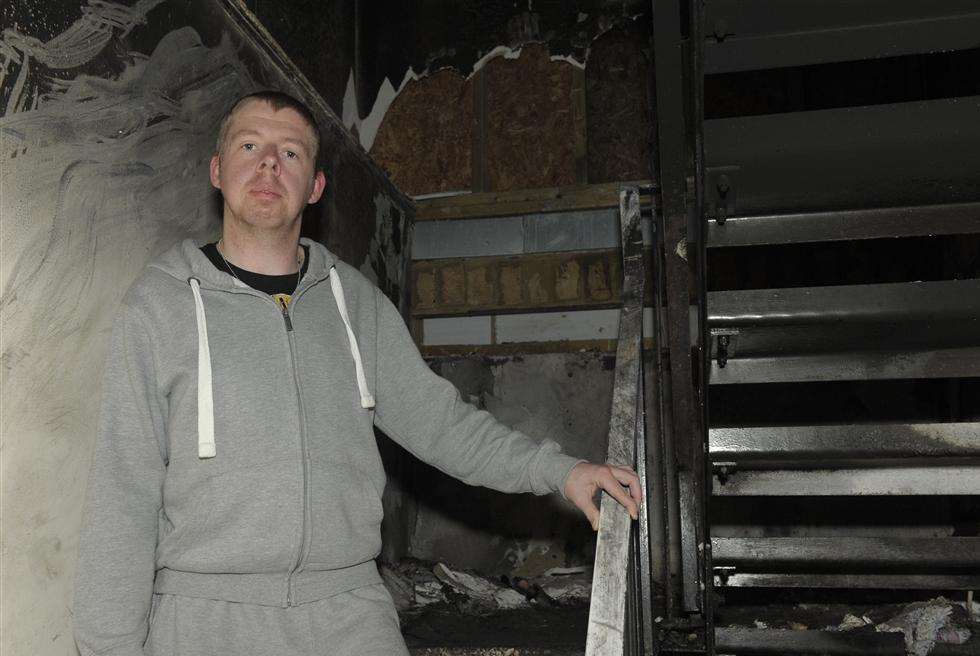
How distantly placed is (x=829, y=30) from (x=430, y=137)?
153 inches

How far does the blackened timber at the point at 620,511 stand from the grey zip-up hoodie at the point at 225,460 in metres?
0.15

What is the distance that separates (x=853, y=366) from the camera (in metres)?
3.00

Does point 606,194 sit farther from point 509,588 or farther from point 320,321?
point 320,321

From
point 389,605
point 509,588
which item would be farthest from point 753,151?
point 509,588

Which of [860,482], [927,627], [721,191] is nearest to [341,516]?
[721,191]

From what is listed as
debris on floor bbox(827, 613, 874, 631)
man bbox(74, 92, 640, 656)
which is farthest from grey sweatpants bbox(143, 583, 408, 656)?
debris on floor bbox(827, 613, 874, 631)

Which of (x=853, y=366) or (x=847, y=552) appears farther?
(x=847, y=552)

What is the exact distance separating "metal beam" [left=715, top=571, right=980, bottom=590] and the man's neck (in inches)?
91.6

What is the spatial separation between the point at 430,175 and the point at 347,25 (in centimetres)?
A: 113

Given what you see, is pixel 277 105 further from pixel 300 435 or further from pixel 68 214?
pixel 300 435

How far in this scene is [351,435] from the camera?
1.94 metres

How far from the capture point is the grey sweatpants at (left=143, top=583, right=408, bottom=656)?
5.47ft

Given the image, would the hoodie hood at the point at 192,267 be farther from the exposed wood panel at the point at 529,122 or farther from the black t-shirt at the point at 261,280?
the exposed wood panel at the point at 529,122

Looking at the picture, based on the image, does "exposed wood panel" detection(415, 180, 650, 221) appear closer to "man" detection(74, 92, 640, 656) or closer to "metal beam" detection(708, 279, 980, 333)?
"metal beam" detection(708, 279, 980, 333)
